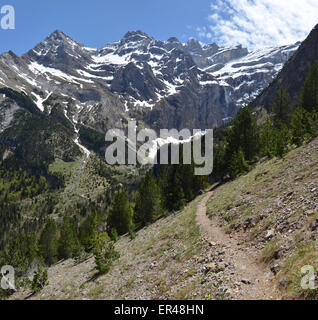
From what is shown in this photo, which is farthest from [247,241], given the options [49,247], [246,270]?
[49,247]

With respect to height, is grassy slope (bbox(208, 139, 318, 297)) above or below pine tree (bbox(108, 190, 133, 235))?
above

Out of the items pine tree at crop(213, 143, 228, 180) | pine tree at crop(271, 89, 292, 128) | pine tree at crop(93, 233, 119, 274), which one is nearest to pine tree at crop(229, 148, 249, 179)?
pine tree at crop(213, 143, 228, 180)

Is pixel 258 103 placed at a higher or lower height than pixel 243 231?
higher

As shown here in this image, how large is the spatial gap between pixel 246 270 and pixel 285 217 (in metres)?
5.07

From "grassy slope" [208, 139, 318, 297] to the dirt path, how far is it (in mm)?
513

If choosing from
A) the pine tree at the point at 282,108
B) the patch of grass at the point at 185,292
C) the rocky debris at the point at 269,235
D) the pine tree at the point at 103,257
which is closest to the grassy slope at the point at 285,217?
the rocky debris at the point at 269,235

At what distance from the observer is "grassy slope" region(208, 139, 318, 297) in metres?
11.0

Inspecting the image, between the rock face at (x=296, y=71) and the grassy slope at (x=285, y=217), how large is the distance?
148762 mm

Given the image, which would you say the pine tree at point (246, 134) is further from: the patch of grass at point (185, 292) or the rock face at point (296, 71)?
the rock face at point (296, 71)

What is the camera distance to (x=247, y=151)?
5256 centimetres

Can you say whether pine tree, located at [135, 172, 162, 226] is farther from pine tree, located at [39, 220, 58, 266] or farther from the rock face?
the rock face
